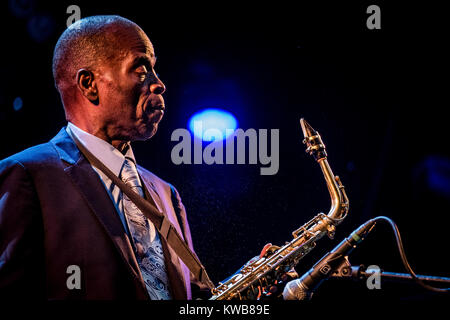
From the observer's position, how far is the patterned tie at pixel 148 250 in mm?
1782

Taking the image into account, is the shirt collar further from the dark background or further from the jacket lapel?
the dark background

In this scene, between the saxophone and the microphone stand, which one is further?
the saxophone

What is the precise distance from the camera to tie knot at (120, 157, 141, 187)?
204 centimetres

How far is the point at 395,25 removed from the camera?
3064mm

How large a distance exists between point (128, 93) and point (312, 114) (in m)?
1.89

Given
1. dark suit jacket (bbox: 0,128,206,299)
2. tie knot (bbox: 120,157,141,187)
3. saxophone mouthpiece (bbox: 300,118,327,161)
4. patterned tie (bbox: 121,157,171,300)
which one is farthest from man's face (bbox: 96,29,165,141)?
saxophone mouthpiece (bbox: 300,118,327,161)

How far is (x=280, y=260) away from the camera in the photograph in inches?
84.4

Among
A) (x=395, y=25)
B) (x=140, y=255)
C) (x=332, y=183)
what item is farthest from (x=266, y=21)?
(x=140, y=255)

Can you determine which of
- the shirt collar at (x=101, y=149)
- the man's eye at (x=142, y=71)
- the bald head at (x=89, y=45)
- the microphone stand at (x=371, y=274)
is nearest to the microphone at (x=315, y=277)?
the microphone stand at (x=371, y=274)

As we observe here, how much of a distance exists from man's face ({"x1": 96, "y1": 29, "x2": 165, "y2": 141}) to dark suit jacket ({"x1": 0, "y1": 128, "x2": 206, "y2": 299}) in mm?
365

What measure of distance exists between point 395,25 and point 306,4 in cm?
70

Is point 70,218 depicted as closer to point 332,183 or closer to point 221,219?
point 332,183

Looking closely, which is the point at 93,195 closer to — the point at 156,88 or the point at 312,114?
the point at 156,88

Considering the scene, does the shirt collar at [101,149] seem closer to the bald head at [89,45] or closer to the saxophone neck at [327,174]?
the bald head at [89,45]
